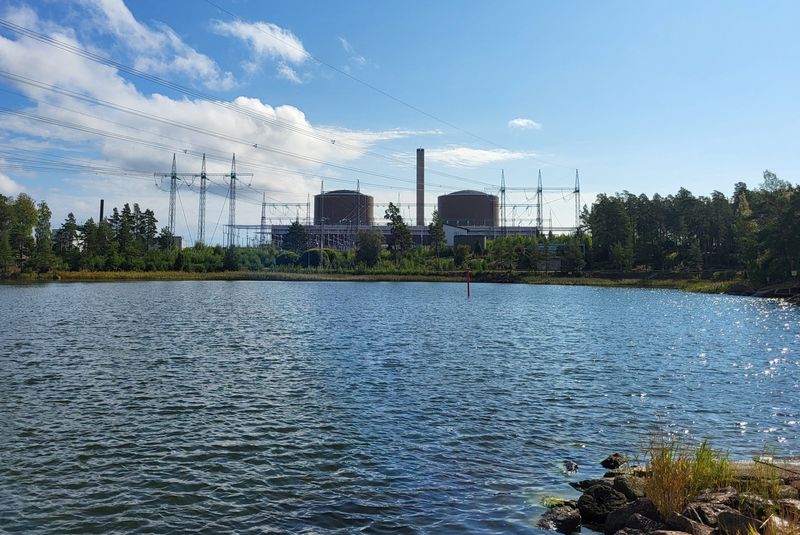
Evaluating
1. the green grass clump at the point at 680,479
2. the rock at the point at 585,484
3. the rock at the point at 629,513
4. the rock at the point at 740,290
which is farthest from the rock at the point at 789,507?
the rock at the point at 740,290

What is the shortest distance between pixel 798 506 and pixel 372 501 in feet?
33.2

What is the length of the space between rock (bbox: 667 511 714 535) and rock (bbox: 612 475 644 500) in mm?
2506

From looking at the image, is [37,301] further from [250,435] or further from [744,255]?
[744,255]

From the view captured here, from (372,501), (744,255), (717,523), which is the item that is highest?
(744,255)

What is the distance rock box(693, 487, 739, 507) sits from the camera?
13305 millimetres

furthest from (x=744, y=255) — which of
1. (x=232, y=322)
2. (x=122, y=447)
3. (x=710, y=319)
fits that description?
(x=122, y=447)

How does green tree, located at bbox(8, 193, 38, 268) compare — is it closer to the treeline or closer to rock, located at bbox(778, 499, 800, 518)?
the treeline

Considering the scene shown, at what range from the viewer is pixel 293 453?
20.2 meters

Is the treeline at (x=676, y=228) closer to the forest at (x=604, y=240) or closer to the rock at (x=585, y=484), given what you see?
the forest at (x=604, y=240)

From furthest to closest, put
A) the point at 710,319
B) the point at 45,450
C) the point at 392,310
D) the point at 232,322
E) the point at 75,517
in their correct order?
the point at 392,310 < the point at 710,319 < the point at 232,322 < the point at 45,450 < the point at 75,517

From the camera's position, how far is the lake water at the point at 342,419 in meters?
15.7

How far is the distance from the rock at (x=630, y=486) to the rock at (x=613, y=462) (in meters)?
2.77

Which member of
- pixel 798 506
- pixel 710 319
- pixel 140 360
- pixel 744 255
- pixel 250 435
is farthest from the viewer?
pixel 744 255

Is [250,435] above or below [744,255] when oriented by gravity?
below
